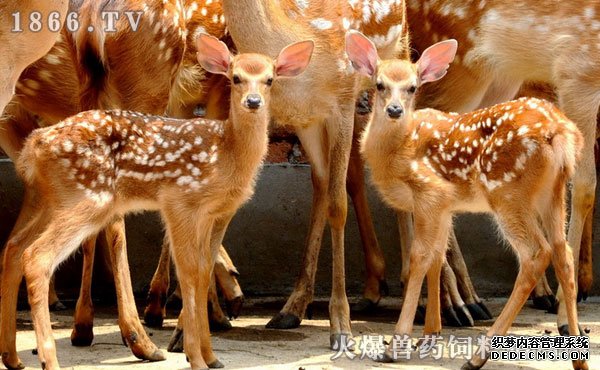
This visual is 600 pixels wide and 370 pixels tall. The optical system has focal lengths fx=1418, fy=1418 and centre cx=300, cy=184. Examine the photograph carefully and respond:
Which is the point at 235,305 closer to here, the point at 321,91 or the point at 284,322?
Result: the point at 284,322

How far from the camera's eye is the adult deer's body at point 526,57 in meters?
7.30

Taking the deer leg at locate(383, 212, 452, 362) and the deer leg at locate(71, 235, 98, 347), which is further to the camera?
the deer leg at locate(71, 235, 98, 347)

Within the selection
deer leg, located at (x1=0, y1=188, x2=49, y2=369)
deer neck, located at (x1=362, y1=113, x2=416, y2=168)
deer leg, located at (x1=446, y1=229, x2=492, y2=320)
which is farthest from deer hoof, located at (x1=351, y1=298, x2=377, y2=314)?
deer leg, located at (x1=0, y1=188, x2=49, y2=369)

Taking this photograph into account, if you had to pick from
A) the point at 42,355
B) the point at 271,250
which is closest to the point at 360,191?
the point at 271,250

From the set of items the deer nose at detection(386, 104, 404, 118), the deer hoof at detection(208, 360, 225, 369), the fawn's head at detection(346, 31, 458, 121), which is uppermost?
the fawn's head at detection(346, 31, 458, 121)

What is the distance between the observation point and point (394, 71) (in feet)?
21.6

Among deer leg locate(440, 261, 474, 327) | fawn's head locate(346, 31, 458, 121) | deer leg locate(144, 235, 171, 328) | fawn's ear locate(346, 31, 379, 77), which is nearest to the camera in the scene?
fawn's head locate(346, 31, 458, 121)

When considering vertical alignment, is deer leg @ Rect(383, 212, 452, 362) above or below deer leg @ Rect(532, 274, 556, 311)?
above

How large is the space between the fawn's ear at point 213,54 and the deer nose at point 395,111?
0.76 meters

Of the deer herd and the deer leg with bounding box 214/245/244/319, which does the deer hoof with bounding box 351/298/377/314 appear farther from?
the deer leg with bounding box 214/245/244/319

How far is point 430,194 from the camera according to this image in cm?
Result: 640

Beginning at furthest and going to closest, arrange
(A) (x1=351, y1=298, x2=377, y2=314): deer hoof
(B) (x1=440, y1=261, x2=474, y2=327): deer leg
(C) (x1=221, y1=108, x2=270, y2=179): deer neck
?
(A) (x1=351, y1=298, x2=377, y2=314): deer hoof → (B) (x1=440, y1=261, x2=474, y2=327): deer leg → (C) (x1=221, y1=108, x2=270, y2=179): deer neck

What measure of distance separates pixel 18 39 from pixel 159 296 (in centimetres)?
196

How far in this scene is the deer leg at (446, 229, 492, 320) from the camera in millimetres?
7742
